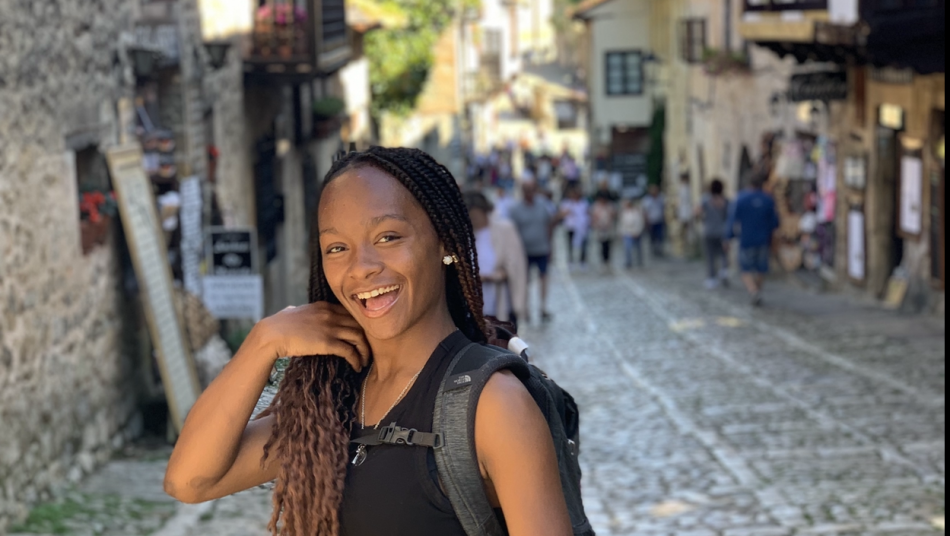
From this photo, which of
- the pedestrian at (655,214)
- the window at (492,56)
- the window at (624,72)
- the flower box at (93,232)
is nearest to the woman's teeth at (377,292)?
the flower box at (93,232)

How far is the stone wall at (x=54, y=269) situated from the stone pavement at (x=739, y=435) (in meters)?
0.33

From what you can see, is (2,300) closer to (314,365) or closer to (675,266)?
(314,365)

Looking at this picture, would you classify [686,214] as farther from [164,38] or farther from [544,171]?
[164,38]

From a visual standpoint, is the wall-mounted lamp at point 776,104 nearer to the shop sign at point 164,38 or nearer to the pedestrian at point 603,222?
the pedestrian at point 603,222

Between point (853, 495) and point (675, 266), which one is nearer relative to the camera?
point (853, 495)

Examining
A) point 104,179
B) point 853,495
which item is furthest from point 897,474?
point 104,179

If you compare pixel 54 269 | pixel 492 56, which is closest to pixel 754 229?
pixel 54 269

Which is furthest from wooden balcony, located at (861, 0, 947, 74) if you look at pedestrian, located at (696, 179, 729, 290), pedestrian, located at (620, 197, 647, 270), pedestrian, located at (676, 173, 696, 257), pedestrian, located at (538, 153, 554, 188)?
pedestrian, located at (538, 153, 554, 188)

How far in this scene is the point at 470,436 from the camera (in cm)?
219

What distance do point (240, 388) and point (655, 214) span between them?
88.3 ft

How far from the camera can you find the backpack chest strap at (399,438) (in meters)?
2.22

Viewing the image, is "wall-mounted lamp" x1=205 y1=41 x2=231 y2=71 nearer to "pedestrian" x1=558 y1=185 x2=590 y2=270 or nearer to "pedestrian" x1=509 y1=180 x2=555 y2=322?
"pedestrian" x1=509 y1=180 x2=555 y2=322

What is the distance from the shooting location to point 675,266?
27266 mm

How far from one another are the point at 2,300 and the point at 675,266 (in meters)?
21.4
